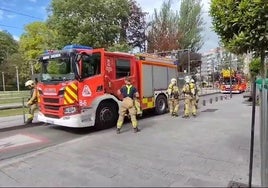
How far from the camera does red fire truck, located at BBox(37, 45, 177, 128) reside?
10.1m

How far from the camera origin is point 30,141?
9484 mm

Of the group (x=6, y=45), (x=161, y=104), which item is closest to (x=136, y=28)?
(x=161, y=104)

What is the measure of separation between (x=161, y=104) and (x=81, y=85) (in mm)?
5677

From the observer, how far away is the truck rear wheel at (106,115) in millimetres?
10766

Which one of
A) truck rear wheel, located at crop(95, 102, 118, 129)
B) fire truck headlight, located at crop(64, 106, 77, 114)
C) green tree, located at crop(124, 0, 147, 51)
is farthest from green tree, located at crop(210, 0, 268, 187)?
green tree, located at crop(124, 0, 147, 51)

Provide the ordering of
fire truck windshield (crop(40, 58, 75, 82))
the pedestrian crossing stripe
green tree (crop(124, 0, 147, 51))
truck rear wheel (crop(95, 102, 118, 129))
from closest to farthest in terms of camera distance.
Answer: fire truck windshield (crop(40, 58, 75, 82)) → truck rear wheel (crop(95, 102, 118, 129)) → the pedestrian crossing stripe → green tree (crop(124, 0, 147, 51))

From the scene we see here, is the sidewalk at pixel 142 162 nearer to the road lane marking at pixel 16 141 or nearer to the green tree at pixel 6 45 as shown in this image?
the road lane marking at pixel 16 141

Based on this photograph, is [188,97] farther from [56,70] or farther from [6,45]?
[6,45]

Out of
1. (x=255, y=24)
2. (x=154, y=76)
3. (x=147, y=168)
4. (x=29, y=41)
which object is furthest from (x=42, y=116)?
(x=29, y=41)

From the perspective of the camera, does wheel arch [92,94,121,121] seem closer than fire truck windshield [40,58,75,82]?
No

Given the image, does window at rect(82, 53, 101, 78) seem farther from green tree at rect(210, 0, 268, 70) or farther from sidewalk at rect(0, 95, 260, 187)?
green tree at rect(210, 0, 268, 70)

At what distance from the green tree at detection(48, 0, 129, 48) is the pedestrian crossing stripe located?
307 inches

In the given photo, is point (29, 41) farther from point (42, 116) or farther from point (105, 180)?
point (105, 180)

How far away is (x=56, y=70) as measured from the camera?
34.9 feet
